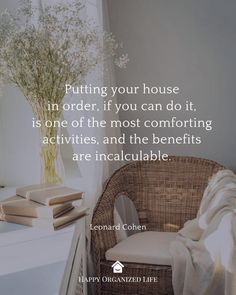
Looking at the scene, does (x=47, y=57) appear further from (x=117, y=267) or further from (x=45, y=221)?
(x=117, y=267)

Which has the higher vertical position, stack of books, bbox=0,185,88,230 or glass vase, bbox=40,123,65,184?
glass vase, bbox=40,123,65,184

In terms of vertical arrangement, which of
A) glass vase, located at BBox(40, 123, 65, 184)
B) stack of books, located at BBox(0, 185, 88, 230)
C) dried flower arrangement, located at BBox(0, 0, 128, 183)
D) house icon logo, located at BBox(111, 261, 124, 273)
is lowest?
house icon logo, located at BBox(111, 261, 124, 273)

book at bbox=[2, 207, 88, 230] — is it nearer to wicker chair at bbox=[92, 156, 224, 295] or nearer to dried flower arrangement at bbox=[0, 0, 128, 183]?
dried flower arrangement at bbox=[0, 0, 128, 183]

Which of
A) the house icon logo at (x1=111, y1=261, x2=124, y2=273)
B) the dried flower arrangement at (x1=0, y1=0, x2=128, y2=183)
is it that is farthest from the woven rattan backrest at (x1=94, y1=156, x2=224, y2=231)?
the dried flower arrangement at (x1=0, y1=0, x2=128, y2=183)

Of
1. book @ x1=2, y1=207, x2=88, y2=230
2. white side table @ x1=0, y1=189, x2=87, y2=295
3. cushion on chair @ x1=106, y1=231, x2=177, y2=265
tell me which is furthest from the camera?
cushion on chair @ x1=106, y1=231, x2=177, y2=265

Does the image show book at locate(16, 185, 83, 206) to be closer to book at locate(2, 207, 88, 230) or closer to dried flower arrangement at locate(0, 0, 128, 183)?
book at locate(2, 207, 88, 230)

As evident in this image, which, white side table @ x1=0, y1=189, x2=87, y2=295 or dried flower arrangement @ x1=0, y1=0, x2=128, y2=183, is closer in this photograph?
white side table @ x1=0, y1=189, x2=87, y2=295

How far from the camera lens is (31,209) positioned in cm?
119

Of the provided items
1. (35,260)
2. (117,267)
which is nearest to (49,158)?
(117,267)

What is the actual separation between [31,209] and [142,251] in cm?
57

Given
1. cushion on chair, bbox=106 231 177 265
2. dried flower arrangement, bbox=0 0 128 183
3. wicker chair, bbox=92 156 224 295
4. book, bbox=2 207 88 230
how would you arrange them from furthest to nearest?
wicker chair, bbox=92 156 224 295 → cushion on chair, bbox=106 231 177 265 → dried flower arrangement, bbox=0 0 128 183 → book, bbox=2 207 88 230

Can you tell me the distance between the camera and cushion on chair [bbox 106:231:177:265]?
1.57 metres

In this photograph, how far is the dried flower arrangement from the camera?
1.41 metres

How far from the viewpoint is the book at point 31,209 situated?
1183 millimetres
